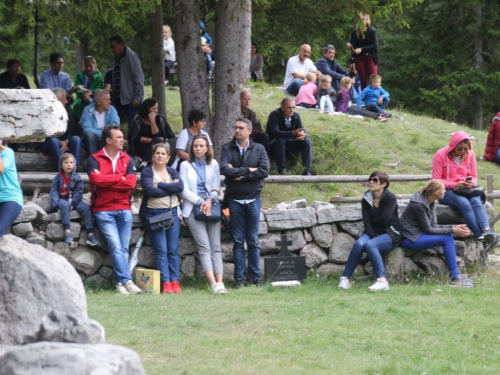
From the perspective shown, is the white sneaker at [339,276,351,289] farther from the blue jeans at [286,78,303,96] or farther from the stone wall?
the blue jeans at [286,78,303,96]

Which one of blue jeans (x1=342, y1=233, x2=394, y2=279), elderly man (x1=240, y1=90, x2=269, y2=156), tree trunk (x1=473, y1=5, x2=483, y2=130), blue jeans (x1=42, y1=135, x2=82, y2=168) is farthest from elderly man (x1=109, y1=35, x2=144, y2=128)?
tree trunk (x1=473, y1=5, x2=483, y2=130)

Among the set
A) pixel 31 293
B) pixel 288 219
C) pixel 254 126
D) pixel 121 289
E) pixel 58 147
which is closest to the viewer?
pixel 31 293

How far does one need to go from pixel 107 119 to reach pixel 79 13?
190 centimetres

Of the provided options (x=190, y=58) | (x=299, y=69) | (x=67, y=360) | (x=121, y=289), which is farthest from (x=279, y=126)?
(x=67, y=360)

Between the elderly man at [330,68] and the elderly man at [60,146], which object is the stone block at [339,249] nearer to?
the elderly man at [60,146]

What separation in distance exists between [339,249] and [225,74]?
3190mm

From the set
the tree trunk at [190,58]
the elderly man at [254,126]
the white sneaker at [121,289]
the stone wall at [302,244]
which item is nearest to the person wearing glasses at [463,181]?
the stone wall at [302,244]

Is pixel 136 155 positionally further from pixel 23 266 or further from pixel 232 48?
pixel 23 266

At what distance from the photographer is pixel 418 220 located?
35.1 ft

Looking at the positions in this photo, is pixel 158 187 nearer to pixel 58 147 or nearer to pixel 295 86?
pixel 58 147

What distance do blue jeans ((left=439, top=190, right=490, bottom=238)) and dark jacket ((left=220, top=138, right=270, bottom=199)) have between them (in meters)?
2.59

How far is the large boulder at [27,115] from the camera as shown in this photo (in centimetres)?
537

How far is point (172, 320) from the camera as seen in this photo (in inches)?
321

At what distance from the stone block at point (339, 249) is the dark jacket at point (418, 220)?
84cm
